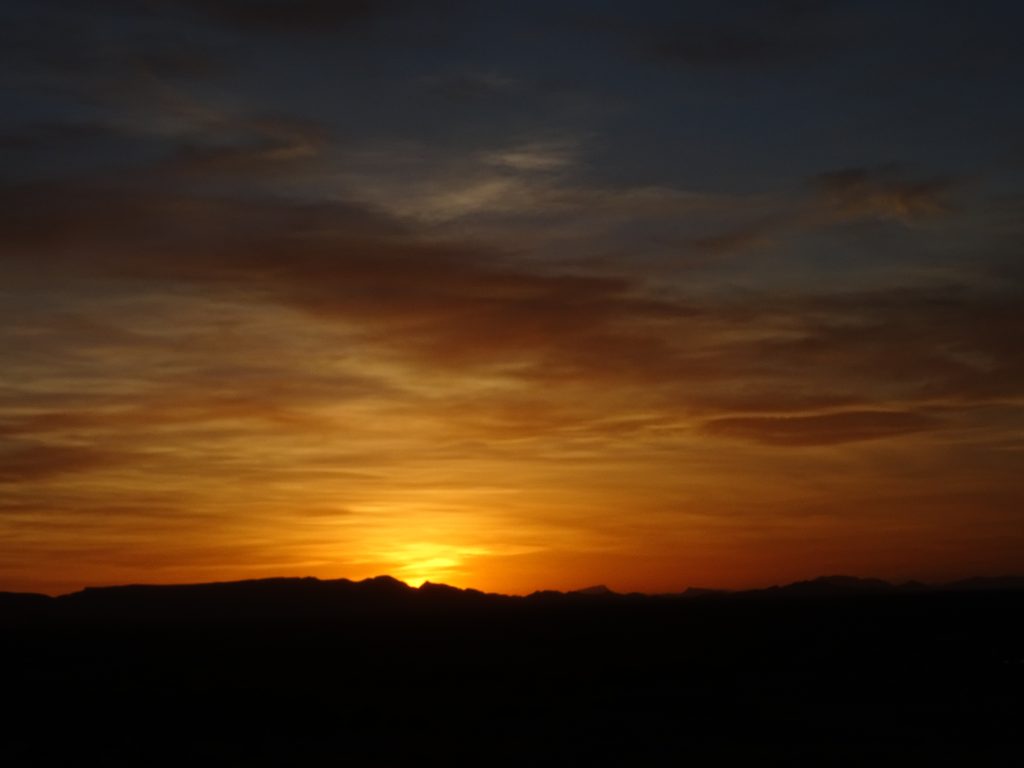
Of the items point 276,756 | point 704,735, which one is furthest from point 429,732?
point 704,735

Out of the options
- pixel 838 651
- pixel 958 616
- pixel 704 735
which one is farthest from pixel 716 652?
pixel 958 616

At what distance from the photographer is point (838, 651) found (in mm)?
65125

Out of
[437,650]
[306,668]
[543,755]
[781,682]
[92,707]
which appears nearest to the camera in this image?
[543,755]

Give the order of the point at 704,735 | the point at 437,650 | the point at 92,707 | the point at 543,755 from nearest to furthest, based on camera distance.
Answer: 1. the point at 543,755
2. the point at 704,735
3. the point at 92,707
4. the point at 437,650

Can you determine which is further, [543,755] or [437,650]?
[437,650]

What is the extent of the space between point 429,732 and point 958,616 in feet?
269

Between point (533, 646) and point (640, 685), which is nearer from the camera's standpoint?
point (640, 685)

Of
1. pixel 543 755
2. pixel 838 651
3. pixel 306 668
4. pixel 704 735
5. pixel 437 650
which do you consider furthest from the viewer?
pixel 437 650

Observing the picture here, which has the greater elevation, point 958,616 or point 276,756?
point 958,616

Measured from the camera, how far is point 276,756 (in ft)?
108

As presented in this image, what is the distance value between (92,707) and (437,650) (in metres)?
29.1

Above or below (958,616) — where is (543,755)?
below

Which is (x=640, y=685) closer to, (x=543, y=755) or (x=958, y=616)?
(x=543, y=755)

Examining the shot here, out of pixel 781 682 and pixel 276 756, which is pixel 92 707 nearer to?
pixel 276 756
